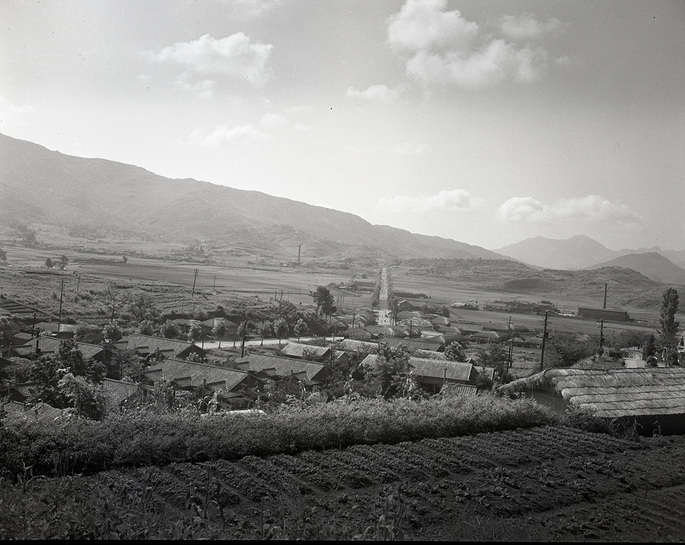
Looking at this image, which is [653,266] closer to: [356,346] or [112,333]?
[356,346]

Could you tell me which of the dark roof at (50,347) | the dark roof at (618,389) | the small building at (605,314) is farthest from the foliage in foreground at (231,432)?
the small building at (605,314)

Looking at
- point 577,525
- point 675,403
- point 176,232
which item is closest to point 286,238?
point 176,232

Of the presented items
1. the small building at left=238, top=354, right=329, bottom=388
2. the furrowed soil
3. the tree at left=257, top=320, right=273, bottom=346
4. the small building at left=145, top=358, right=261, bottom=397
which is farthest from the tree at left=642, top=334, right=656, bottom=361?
the furrowed soil

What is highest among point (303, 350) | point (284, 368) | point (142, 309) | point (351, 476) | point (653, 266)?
point (653, 266)

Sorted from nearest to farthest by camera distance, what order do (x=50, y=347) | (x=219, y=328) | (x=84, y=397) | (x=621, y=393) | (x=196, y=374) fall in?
(x=621, y=393), (x=84, y=397), (x=50, y=347), (x=196, y=374), (x=219, y=328)

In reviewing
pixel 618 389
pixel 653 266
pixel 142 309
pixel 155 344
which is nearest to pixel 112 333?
pixel 155 344

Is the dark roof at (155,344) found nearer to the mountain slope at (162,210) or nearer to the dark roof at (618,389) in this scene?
the mountain slope at (162,210)
